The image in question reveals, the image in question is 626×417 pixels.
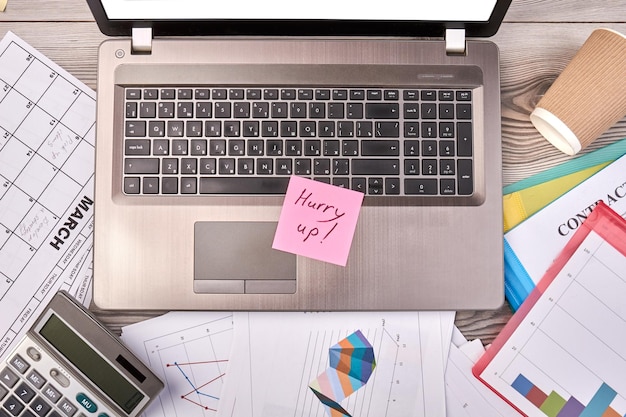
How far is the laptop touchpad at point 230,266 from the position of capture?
58 cm

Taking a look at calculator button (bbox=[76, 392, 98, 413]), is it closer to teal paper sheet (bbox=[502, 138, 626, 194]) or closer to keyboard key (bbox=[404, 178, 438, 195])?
keyboard key (bbox=[404, 178, 438, 195])

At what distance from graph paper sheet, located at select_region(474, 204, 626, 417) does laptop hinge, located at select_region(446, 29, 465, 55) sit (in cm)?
23

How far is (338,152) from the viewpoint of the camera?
23.1 inches

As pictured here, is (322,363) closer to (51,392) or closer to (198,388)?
(198,388)

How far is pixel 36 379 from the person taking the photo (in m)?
0.57

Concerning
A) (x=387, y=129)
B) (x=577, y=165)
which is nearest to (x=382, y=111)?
(x=387, y=129)

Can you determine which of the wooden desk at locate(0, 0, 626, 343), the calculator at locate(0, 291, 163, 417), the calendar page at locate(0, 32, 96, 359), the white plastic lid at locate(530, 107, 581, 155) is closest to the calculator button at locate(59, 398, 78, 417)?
the calculator at locate(0, 291, 163, 417)

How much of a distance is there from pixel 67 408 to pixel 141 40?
38 cm

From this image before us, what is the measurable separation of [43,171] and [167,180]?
158mm

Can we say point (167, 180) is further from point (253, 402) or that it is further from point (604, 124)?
point (604, 124)

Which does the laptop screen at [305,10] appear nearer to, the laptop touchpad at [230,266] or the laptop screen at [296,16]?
the laptop screen at [296,16]

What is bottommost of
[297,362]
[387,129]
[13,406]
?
[13,406]

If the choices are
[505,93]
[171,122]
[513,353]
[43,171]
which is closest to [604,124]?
[505,93]

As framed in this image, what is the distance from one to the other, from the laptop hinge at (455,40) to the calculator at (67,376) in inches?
17.8
